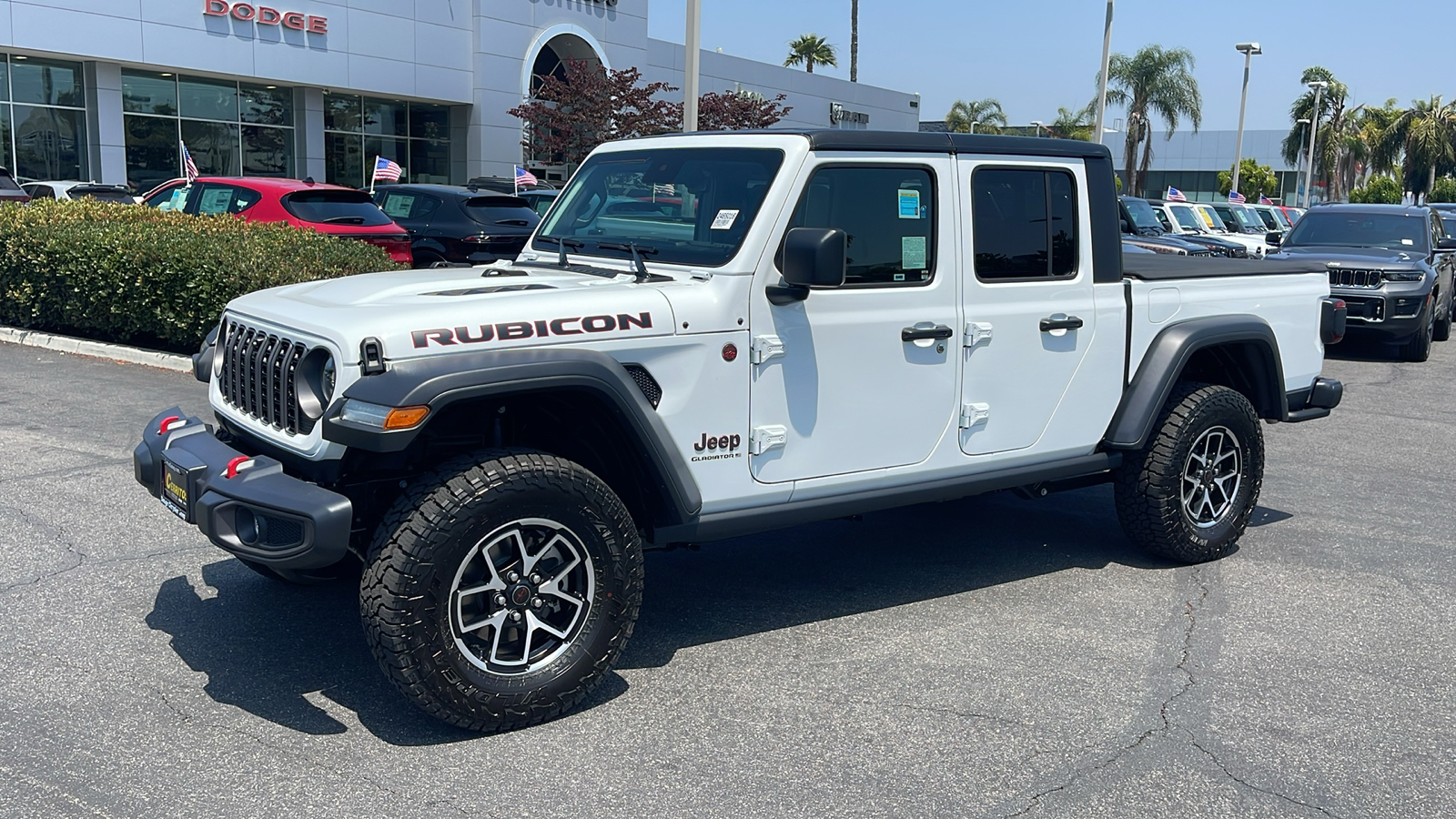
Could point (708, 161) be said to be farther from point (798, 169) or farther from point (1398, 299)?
point (1398, 299)

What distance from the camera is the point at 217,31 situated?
96.5 ft

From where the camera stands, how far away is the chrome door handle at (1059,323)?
17.2 ft

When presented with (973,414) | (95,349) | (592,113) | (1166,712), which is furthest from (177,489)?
(592,113)

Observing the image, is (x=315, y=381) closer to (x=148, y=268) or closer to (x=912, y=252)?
(x=912, y=252)

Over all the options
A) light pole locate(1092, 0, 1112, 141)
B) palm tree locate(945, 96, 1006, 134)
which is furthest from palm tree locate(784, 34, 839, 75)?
light pole locate(1092, 0, 1112, 141)

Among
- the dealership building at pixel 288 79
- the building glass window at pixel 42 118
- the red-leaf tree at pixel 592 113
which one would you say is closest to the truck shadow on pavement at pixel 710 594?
the red-leaf tree at pixel 592 113

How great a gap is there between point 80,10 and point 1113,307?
91.9ft

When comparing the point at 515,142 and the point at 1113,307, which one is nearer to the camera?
the point at 1113,307

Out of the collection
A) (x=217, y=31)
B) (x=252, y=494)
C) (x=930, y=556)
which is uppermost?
(x=217, y=31)

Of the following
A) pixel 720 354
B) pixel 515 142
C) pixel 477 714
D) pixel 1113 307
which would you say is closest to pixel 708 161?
pixel 720 354

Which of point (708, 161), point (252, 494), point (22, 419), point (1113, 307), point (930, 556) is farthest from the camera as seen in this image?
point (22, 419)

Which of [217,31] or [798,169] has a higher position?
[217,31]

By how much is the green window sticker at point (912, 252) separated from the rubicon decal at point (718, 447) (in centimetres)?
103

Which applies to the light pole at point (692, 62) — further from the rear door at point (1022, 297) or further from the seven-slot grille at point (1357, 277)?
the rear door at point (1022, 297)
